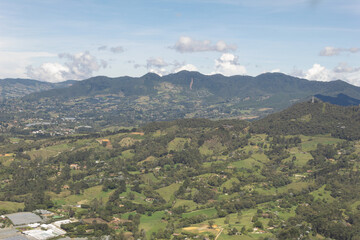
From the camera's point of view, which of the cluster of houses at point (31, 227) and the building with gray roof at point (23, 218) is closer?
the cluster of houses at point (31, 227)

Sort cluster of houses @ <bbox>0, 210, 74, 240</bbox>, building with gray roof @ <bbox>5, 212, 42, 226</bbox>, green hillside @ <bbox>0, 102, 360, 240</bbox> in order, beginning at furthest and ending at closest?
green hillside @ <bbox>0, 102, 360, 240</bbox>
building with gray roof @ <bbox>5, 212, 42, 226</bbox>
cluster of houses @ <bbox>0, 210, 74, 240</bbox>

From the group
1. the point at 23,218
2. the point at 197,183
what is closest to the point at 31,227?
the point at 23,218

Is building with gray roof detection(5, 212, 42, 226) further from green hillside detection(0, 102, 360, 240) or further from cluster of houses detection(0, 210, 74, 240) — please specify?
green hillside detection(0, 102, 360, 240)

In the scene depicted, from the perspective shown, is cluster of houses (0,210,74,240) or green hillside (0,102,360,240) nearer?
cluster of houses (0,210,74,240)

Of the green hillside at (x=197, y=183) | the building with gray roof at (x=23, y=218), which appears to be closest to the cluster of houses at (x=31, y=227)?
the building with gray roof at (x=23, y=218)

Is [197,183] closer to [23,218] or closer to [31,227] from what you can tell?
[31,227]

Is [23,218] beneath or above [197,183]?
above

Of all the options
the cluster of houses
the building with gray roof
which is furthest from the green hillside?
the building with gray roof

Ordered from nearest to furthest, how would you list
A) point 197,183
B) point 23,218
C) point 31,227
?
point 31,227, point 23,218, point 197,183

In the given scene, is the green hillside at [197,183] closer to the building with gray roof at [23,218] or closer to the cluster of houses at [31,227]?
the cluster of houses at [31,227]

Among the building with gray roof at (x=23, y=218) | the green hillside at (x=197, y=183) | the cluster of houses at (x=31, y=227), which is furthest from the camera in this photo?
the green hillside at (x=197, y=183)

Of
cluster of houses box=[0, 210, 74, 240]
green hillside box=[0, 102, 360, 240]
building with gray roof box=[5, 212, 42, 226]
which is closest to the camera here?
cluster of houses box=[0, 210, 74, 240]

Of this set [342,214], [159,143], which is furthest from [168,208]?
[159,143]
